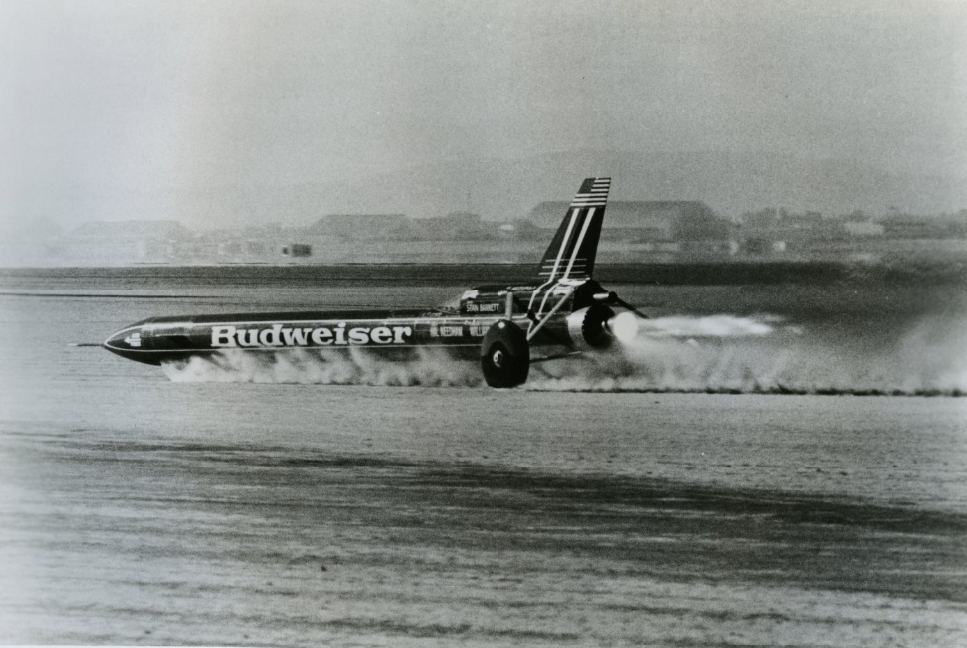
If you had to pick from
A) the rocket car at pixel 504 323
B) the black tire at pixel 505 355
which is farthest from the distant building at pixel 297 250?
the black tire at pixel 505 355

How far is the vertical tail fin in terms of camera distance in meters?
12.2

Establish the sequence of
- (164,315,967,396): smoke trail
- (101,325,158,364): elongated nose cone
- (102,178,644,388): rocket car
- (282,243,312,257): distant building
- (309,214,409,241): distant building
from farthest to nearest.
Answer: (282,243,312,257): distant building → (101,325,158,364): elongated nose cone → (309,214,409,241): distant building → (164,315,967,396): smoke trail → (102,178,644,388): rocket car

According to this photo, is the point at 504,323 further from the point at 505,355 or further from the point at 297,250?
the point at 297,250

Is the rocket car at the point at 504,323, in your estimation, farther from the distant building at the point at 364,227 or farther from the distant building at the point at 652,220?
the distant building at the point at 364,227

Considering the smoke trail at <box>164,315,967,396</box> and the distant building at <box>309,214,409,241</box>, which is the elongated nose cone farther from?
the distant building at <box>309,214,409,241</box>

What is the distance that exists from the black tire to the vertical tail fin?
32.1 inches

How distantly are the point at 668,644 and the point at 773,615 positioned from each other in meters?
0.99

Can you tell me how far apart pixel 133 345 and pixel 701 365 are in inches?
325

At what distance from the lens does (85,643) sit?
28.0ft

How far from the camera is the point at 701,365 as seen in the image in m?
13.4

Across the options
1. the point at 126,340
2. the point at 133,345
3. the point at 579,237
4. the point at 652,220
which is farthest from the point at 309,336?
the point at 652,220

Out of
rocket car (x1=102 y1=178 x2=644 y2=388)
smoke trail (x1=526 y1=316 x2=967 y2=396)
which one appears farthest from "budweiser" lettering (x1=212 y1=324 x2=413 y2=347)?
smoke trail (x1=526 y1=316 x2=967 y2=396)

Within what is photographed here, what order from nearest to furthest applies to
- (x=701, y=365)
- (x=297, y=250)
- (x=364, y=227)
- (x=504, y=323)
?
(x=504, y=323) → (x=701, y=365) → (x=364, y=227) → (x=297, y=250)

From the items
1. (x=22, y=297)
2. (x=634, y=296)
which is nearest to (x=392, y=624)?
(x=634, y=296)
